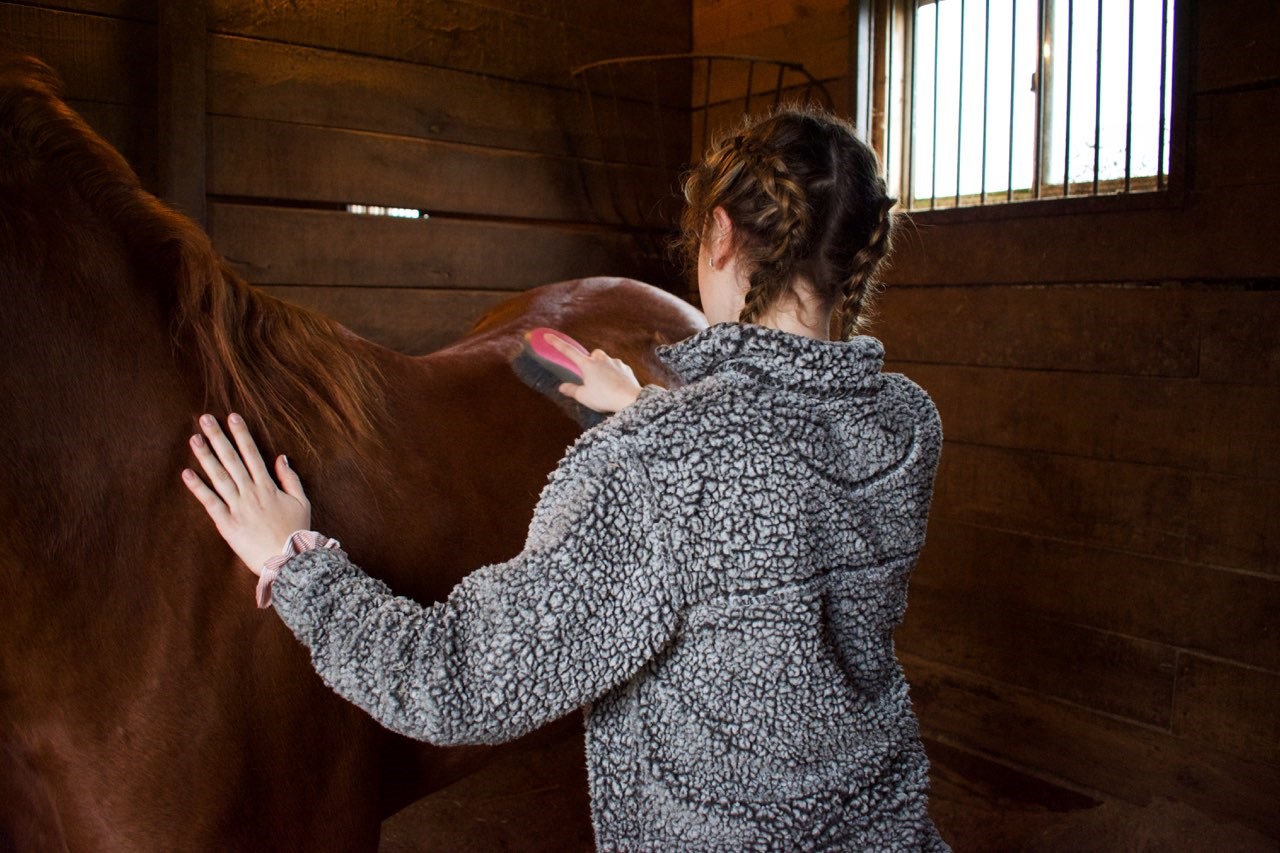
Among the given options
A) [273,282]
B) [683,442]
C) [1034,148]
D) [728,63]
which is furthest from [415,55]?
[683,442]

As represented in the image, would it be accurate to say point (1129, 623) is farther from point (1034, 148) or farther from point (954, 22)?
point (954, 22)

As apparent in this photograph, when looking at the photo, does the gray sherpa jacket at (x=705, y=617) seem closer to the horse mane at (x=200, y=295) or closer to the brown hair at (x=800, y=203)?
the brown hair at (x=800, y=203)

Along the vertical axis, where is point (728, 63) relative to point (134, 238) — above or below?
above

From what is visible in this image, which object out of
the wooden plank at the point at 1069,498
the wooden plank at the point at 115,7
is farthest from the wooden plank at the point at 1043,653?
the wooden plank at the point at 115,7

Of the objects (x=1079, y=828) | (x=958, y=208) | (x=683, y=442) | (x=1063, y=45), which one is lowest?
(x=1079, y=828)

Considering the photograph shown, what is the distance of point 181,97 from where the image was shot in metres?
2.10

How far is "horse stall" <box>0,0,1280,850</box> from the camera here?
1042mm

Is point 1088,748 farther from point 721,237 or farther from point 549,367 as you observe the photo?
point 721,237

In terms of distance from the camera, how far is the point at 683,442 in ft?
2.63

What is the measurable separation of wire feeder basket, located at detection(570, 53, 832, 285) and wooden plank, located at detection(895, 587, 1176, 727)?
126 centimetres

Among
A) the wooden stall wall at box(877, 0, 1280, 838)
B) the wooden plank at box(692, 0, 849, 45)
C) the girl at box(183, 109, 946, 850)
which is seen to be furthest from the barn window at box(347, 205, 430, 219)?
the girl at box(183, 109, 946, 850)

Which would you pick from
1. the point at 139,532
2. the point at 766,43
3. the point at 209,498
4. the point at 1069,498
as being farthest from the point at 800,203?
the point at 766,43

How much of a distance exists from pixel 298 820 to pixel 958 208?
6.32ft

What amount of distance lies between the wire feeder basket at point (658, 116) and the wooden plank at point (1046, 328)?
73 centimetres
